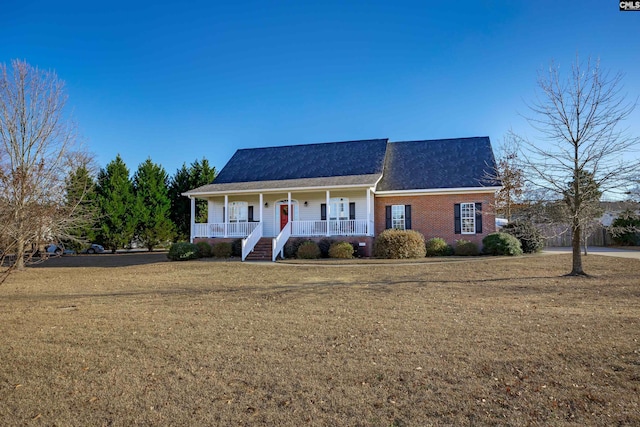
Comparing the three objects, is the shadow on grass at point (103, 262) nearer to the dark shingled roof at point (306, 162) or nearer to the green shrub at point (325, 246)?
the dark shingled roof at point (306, 162)

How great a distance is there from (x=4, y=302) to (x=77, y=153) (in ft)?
46.1

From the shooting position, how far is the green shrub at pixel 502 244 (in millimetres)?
18953

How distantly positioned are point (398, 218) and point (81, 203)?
2068 centimetres

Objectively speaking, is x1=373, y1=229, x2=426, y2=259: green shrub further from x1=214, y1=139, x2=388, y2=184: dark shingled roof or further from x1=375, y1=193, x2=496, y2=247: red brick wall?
x1=214, y1=139, x2=388, y2=184: dark shingled roof

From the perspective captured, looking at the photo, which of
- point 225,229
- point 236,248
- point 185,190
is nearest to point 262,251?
point 236,248

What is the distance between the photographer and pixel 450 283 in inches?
452

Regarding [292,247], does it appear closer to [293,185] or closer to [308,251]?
[308,251]

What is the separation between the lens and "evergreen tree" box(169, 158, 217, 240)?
3397 cm

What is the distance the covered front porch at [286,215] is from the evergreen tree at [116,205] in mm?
10129

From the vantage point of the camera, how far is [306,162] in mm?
26062

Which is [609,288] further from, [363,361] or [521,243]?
[521,243]

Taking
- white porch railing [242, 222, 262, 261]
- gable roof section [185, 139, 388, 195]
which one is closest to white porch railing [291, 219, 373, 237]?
white porch railing [242, 222, 262, 261]

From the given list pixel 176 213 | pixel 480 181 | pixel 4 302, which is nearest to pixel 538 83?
pixel 480 181

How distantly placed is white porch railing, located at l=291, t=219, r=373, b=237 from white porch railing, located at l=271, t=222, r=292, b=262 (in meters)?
0.48
